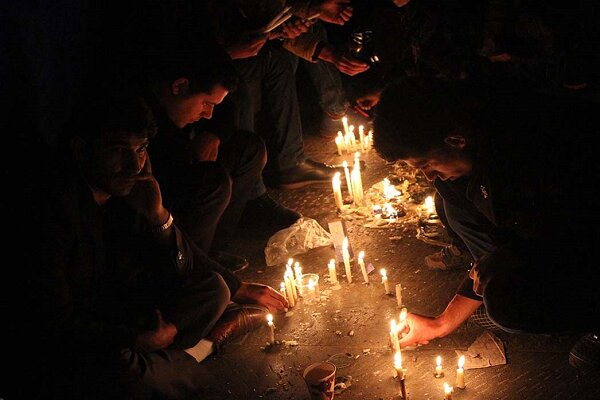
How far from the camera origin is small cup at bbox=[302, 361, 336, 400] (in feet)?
10.5

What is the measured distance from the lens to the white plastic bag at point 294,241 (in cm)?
487

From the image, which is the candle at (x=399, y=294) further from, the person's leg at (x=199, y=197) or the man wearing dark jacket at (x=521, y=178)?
the person's leg at (x=199, y=197)

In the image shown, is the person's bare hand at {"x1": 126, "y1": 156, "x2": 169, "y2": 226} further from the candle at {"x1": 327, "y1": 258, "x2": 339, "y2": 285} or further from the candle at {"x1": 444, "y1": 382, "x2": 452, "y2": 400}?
the candle at {"x1": 444, "y1": 382, "x2": 452, "y2": 400}

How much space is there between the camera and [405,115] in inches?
126

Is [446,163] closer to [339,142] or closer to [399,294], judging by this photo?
[399,294]

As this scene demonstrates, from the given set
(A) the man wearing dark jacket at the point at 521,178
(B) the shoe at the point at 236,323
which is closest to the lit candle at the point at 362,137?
(B) the shoe at the point at 236,323

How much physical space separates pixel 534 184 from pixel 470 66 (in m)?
2.60

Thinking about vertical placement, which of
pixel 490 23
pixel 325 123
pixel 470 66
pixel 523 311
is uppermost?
pixel 490 23

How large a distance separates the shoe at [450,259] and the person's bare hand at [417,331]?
798mm

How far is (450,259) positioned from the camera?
4418 millimetres

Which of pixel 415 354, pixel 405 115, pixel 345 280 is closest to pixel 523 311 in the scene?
pixel 415 354

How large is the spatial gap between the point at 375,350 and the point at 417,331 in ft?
0.95

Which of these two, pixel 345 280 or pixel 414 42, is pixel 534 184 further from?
pixel 414 42

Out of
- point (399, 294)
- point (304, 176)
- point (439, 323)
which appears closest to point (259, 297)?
point (399, 294)
